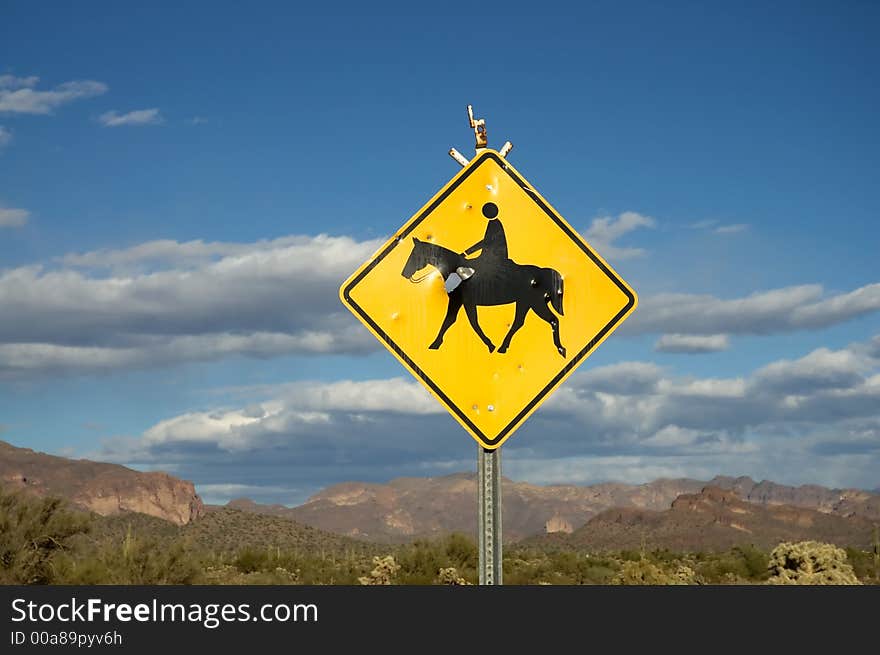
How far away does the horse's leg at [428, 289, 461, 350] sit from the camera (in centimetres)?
550

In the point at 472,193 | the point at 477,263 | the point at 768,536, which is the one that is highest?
the point at 472,193

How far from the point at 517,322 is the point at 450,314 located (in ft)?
1.33

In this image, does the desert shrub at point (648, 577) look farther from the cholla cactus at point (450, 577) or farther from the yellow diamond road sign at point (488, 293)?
the yellow diamond road sign at point (488, 293)

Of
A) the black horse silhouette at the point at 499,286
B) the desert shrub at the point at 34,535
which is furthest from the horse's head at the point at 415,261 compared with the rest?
the desert shrub at the point at 34,535

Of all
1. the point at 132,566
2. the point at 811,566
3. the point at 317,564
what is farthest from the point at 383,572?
the point at 811,566

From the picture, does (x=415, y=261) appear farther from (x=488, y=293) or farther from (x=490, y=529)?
(x=490, y=529)

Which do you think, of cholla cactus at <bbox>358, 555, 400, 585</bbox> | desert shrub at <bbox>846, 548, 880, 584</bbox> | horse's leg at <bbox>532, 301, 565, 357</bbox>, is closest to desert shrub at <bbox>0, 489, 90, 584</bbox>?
cholla cactus at <bbox>358, 555, 400, 585</bbox>

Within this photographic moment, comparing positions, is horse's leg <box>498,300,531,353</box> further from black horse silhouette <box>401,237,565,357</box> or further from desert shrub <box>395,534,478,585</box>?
desert shrub <box>395,534,478,585</box>
